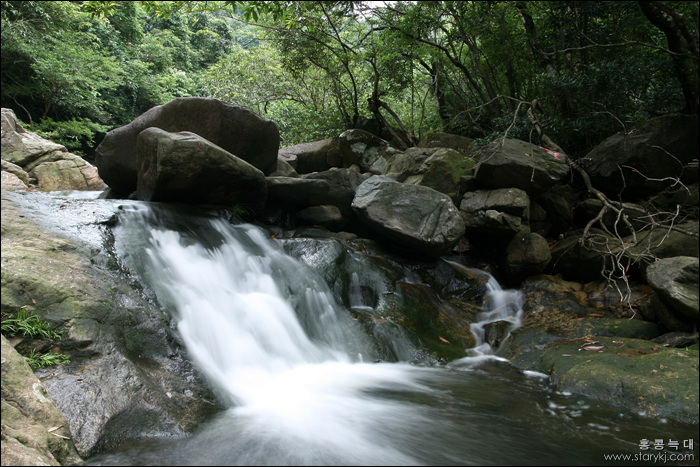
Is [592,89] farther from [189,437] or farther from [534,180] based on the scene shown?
[189,437]

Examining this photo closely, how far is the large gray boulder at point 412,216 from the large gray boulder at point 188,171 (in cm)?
198

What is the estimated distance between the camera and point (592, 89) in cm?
764

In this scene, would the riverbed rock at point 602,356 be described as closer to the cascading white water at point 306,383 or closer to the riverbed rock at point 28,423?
the cascading white water at point 306,383

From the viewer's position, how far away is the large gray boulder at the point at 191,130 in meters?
7.39

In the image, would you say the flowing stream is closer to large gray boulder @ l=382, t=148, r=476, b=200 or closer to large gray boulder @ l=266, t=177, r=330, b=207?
large gray boulder @ l=266, t=177, r=330, b=207

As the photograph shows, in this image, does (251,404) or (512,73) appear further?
(512,73)

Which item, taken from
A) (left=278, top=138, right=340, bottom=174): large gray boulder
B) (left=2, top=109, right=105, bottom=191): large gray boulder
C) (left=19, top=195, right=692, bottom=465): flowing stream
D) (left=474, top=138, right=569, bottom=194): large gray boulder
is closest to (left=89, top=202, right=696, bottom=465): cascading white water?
(left=19, top=195, right=692, bottom=465): flowing stream

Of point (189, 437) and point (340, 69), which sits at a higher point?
point (340, 69)

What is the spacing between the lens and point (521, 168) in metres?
7.37

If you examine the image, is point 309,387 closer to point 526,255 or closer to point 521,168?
point 526,255

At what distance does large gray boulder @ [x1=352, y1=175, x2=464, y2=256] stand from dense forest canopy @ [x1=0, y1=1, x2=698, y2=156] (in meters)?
2.66

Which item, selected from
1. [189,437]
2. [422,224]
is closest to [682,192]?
[422,224]

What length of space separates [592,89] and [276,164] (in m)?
6.42

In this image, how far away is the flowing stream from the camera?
271cm
